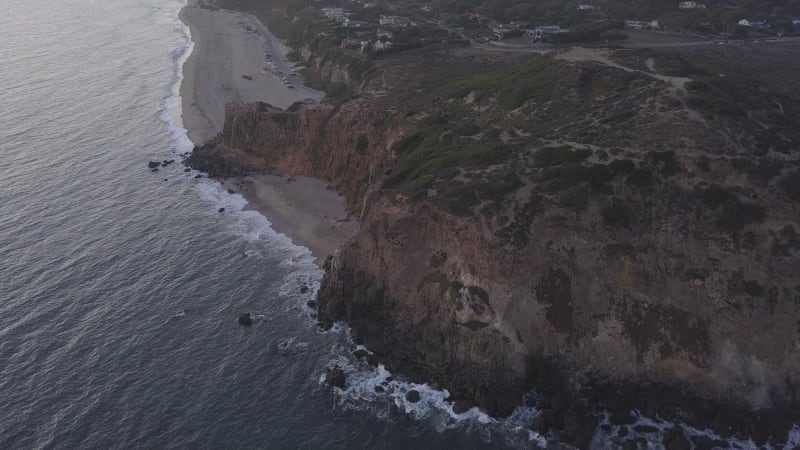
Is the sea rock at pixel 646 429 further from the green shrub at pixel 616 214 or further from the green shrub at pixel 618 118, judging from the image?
the green shrub at pixel 618 118

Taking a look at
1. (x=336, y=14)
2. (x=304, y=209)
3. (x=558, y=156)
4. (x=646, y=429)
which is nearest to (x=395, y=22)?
(x=336, y=14)

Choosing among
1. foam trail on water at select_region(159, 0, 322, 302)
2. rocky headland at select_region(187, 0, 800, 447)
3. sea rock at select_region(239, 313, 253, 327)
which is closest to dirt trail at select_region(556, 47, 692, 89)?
rocky headland at select_region(187, 0, 800, 447)

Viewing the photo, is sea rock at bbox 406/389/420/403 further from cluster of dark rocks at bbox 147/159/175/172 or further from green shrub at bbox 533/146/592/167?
cluster of dark rocks at bbox 147/159/175/172

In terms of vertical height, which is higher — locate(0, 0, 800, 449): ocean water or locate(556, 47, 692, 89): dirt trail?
locate(556, 47, 692, 89): dirt trail

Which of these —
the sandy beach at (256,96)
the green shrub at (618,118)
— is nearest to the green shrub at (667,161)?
the green shrub at (618,118)

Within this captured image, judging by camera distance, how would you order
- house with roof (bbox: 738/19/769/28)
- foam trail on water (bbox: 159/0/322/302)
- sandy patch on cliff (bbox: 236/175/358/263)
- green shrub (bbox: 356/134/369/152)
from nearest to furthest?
1. foam trail on water (bbox: 159/0/322/302)
2. sandy patch on cliff (bbox: 236/175/358/263)
3. green shrub (bbox: 356/134/369/152)
4. house with roof (bbox: 738/19/769/28)

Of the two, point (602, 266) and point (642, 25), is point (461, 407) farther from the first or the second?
point (642, 25)

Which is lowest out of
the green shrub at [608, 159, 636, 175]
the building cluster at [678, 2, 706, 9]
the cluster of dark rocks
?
the cluster of dark rocks
